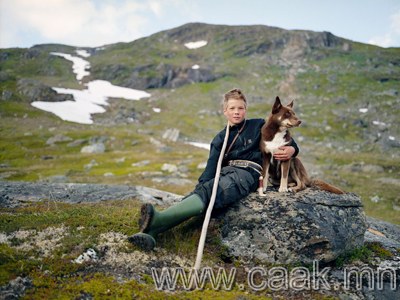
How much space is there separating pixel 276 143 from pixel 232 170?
1602mm

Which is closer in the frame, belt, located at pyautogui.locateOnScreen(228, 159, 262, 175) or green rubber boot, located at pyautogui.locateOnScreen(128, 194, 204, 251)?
green rubber boot, located at pyautogui.locateOnScreen(128, 194, 204, 251)

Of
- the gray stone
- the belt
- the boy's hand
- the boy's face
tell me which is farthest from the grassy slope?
the boy's face

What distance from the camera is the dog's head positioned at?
387 inches

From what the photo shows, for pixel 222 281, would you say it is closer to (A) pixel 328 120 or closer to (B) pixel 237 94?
(B) pixel 237 94

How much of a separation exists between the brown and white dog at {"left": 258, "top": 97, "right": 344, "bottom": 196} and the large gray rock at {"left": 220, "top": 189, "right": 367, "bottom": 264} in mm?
472

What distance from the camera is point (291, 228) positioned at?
9359mm

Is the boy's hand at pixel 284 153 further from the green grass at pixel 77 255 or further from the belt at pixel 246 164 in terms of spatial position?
the green grass at pixel 77 255

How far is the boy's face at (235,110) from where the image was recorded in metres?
10.2

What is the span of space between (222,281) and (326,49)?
196 meters

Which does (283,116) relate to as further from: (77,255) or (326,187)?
(77,255)

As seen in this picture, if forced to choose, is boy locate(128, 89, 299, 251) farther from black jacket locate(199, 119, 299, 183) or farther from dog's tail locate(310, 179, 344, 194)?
dog's tail locate(310, 179, 344, 194)

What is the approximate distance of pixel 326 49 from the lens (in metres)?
182

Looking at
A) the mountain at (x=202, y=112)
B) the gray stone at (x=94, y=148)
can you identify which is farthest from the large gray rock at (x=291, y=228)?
the gray stone at (x=94, y=148)

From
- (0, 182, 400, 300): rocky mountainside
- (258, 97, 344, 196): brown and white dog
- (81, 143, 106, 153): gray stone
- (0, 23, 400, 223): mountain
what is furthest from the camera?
(81, 143, 106, 153): gray stone
